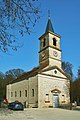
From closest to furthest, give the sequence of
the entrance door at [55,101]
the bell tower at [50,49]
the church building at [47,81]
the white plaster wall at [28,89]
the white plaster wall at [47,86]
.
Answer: the white plaster wall at [47,86]
the church building at [47,81]
the white plaster wall at [28,89]
the entrance door at [55,101]
the bell tower at [50,49]

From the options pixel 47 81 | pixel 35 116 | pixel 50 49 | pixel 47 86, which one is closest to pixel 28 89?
pixel 47 86

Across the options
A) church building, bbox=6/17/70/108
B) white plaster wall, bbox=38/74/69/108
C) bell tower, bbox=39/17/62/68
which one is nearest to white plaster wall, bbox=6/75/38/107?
church building, bbox=6/17/70/108

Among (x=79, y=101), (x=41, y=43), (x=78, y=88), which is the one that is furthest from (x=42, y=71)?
(x=79, y=101)

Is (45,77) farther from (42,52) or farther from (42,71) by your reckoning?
(42,52)

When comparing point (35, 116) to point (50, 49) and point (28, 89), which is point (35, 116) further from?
point (50, 49)

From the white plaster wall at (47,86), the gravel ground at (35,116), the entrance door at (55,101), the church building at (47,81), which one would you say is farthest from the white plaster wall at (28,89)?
the gravel ground at (35,116)

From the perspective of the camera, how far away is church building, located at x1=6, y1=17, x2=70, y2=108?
142ft

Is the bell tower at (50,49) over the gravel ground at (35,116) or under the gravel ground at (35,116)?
over

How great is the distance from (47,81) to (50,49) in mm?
6707

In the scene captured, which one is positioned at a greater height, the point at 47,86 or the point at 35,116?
the point at 47,86

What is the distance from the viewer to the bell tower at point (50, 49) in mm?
46438

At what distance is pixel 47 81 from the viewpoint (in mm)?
44500

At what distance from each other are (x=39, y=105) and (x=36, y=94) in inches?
84.3

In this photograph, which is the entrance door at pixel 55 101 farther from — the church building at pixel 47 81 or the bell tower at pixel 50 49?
the bell tower at pixel 50 49
